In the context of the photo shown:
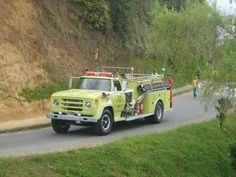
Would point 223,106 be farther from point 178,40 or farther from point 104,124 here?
point 178,40

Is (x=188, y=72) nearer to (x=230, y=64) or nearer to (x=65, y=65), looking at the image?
(x=65, y=65)

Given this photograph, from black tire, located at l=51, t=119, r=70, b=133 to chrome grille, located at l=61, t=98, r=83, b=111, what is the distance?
91 centimetres

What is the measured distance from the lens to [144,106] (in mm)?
23953

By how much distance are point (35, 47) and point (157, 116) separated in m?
7.55

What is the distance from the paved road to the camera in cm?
1792

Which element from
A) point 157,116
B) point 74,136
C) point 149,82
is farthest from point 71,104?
point 157,116

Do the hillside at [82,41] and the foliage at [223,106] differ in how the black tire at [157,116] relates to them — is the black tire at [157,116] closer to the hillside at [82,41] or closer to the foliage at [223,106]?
the foliage at [223,106]

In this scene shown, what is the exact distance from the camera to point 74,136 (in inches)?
819

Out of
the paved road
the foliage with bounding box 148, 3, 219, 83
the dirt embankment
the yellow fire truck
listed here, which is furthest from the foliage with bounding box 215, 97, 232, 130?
the dirt embankment

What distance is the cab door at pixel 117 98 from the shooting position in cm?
2148

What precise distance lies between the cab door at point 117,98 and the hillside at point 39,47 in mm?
5233

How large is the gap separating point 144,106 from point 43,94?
5.64 m

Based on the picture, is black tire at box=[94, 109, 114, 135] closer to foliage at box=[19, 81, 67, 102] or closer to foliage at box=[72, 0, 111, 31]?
foliage at box=[19, 81, 67, 102]

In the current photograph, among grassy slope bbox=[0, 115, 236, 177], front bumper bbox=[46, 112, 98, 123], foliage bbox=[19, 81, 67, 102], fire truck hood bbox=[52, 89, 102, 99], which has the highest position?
fire truck hood bbox=[52, 89, 102, 99]
